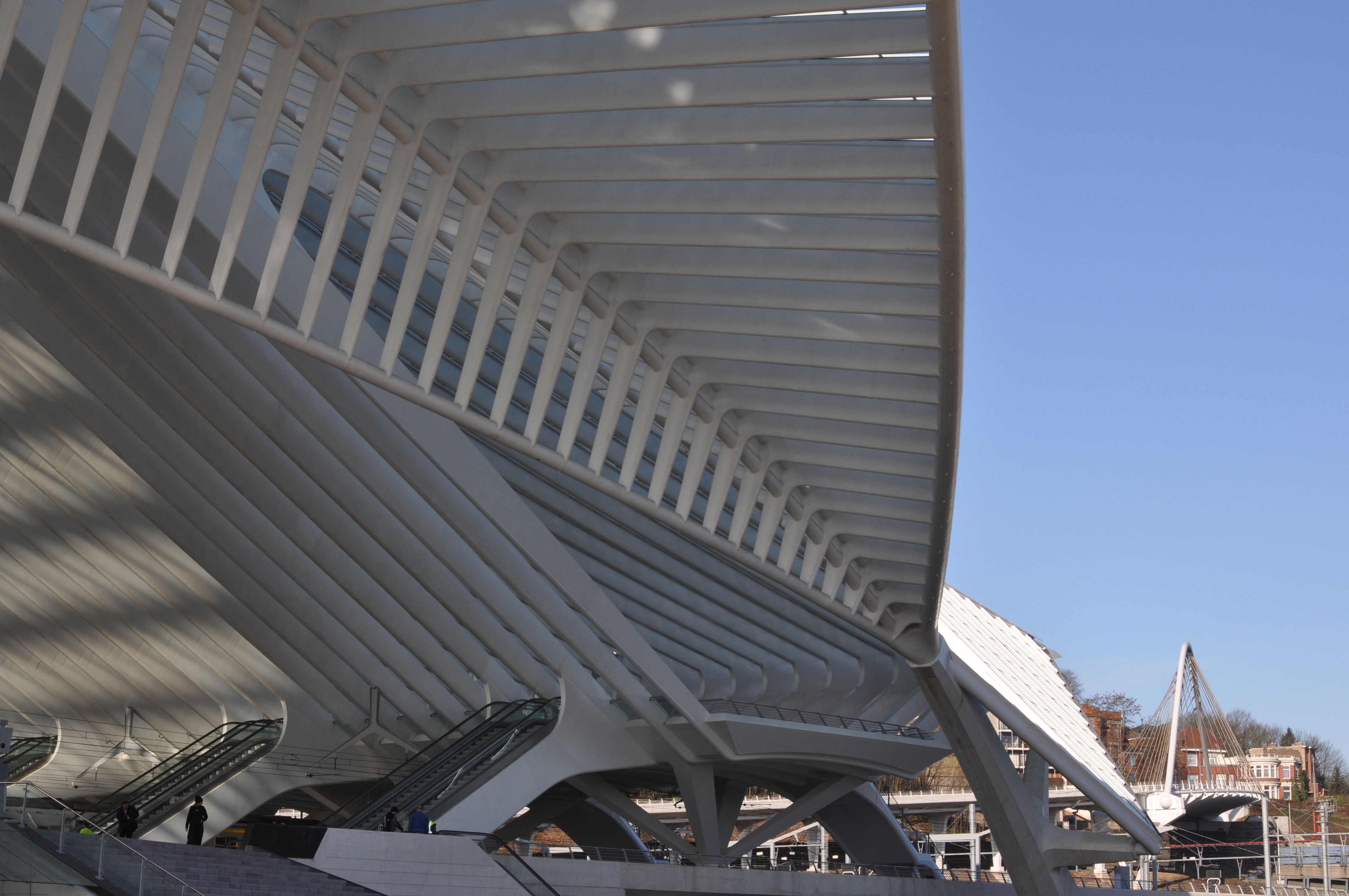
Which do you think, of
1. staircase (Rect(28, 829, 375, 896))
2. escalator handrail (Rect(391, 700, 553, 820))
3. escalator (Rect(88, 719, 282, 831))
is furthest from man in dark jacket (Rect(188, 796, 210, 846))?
escalator handrail (Rect(391, 700, 553, 820))

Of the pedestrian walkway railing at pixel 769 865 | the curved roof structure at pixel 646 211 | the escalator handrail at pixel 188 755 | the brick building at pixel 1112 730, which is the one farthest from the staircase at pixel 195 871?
the brick building at pixel 1112 730

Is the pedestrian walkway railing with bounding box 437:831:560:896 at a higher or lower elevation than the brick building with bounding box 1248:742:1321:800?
lower

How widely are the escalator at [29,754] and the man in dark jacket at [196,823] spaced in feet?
23.8

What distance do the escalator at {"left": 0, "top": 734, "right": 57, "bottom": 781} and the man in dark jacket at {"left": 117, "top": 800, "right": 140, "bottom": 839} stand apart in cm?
666

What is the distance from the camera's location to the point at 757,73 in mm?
10727

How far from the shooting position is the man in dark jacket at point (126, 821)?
22594 millimetres

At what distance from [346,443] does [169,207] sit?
5.80 m

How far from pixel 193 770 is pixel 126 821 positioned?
624cm

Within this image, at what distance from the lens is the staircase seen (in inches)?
574

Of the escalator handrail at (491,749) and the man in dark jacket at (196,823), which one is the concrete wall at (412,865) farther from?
the man in dark jacket at (196,823)

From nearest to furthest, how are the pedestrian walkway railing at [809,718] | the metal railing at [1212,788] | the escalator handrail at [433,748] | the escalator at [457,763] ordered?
the escalator at [457,763] < the escalator handrail at [433,748] < the pedestrian walkway railing at [809,718] < the metal railing at [1212,788]

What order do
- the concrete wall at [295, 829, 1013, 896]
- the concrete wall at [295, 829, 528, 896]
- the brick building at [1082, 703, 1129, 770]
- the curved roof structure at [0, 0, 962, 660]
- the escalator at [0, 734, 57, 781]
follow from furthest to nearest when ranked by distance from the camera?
the brick building at [1082, 703, 1129, 770], the escalator at [0, 734, 57, 781], the concrete wall at [295, 829, 1013, 896], the concrete wall at [295, 829, 528, 896], the curved roof structure at [0, 0, 962, 660]

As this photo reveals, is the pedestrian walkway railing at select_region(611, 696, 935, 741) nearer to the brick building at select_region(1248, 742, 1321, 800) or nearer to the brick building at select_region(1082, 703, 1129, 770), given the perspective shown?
the brick building at select_region(1248, 742, 1321, 800)

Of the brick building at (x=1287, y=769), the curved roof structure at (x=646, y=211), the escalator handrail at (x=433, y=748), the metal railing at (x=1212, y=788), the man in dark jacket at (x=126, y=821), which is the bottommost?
the man in dark jacket at (x=126, y=821)
